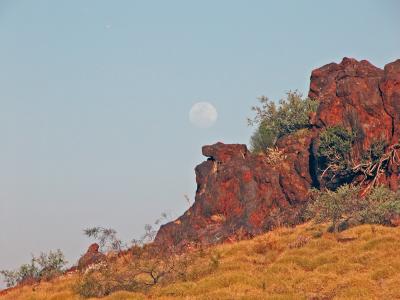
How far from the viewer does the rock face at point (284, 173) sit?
44.2m

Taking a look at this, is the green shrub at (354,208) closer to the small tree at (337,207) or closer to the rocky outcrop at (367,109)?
the small tree at (337,207)

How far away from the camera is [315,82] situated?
193 ft

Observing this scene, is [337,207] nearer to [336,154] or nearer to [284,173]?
[336,154]

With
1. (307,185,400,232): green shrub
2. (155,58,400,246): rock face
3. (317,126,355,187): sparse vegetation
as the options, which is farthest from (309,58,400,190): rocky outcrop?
(307,185,400,232): green shrub

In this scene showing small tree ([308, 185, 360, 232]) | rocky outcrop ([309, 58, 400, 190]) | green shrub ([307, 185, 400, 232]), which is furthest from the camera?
rocky outcrop ([309, 58, 400, 190])

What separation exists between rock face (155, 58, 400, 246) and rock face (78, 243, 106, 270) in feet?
17.5

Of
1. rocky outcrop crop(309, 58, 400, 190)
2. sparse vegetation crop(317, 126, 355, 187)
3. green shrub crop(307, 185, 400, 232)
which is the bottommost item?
green shrub crop(307, 185, 400, 232)

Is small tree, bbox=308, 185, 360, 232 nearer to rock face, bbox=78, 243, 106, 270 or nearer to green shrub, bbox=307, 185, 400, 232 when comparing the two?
green shrub, bbox=307, 185, 400, 232

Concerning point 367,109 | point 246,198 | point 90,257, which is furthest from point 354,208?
point 90,257

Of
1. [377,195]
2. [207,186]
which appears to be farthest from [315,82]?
[377,195]

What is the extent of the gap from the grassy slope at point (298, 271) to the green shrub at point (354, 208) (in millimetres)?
2475

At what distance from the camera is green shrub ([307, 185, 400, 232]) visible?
35.9 meters

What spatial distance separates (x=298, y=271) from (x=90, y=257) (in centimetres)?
2183

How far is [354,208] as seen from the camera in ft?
125
